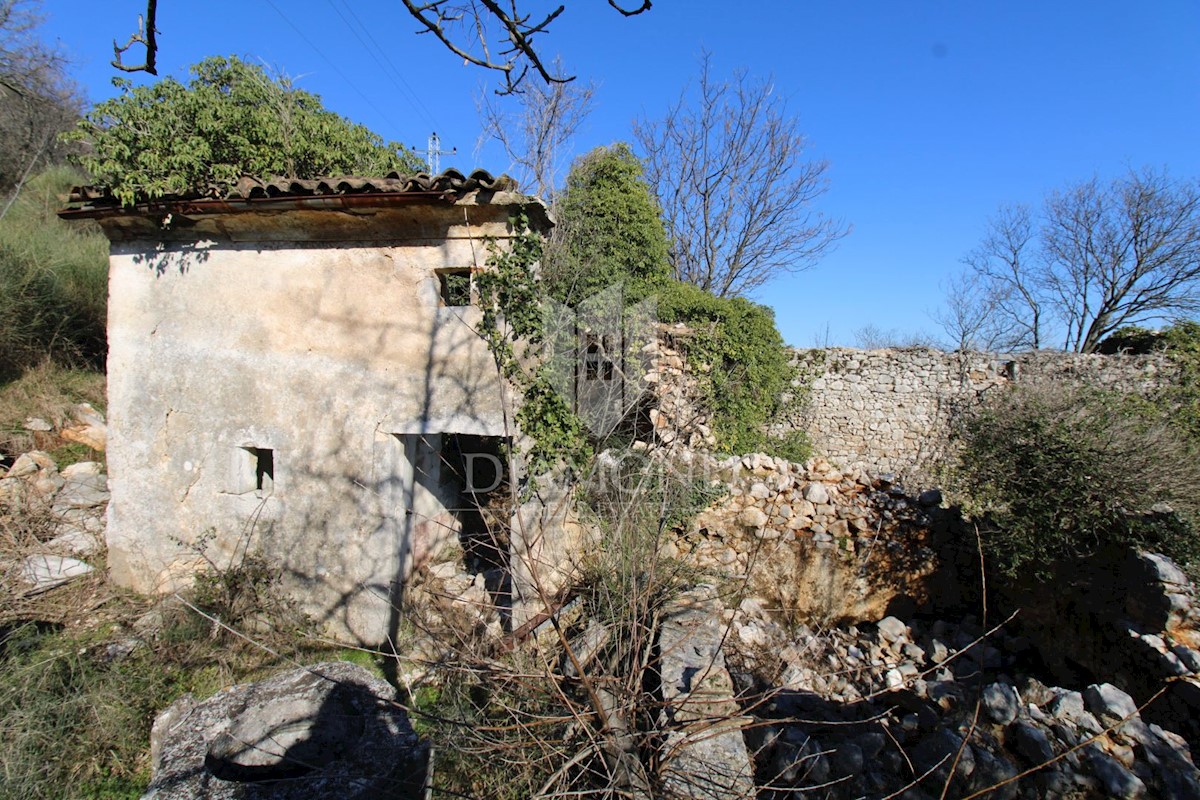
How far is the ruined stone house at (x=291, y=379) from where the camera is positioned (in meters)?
5.11

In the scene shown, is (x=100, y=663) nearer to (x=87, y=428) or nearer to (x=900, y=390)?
(x=87, y=428)

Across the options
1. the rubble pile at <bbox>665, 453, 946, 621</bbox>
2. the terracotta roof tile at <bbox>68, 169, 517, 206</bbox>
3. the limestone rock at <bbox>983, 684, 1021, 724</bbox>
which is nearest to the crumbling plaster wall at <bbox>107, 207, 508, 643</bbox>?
the terracotta roof tile at <bbox>68, 169, 517, 206</bbox>

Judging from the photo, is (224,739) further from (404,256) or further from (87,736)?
(404,256)

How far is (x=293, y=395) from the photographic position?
5395 mm

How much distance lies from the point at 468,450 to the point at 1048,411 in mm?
7073

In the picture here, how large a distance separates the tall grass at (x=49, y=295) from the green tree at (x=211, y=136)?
4975 millimetres

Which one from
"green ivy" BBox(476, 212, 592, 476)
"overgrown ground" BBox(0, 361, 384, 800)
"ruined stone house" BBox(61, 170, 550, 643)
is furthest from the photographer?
"ruined stone house" BBox(61, 170, 550, 643)

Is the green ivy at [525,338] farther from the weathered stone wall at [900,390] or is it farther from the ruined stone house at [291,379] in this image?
the weathered stone wall at [900,390]

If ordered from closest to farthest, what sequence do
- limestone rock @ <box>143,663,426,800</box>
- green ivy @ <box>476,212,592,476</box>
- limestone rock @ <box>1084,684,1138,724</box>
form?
limestone rock @ <box>143,663,426,800</box>
limestone rock @ <box>1084,684,1138,724</box>
green ivy @ <box>476,212,592,476</box>

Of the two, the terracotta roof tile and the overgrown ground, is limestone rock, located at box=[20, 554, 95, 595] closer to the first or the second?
the overgrown ground

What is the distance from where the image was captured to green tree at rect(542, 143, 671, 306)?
11867 mm

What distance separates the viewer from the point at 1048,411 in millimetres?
6297

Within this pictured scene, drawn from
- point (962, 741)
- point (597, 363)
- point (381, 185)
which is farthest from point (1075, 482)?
point (381, 185)

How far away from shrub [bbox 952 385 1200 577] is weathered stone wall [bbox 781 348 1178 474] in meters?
5.49
